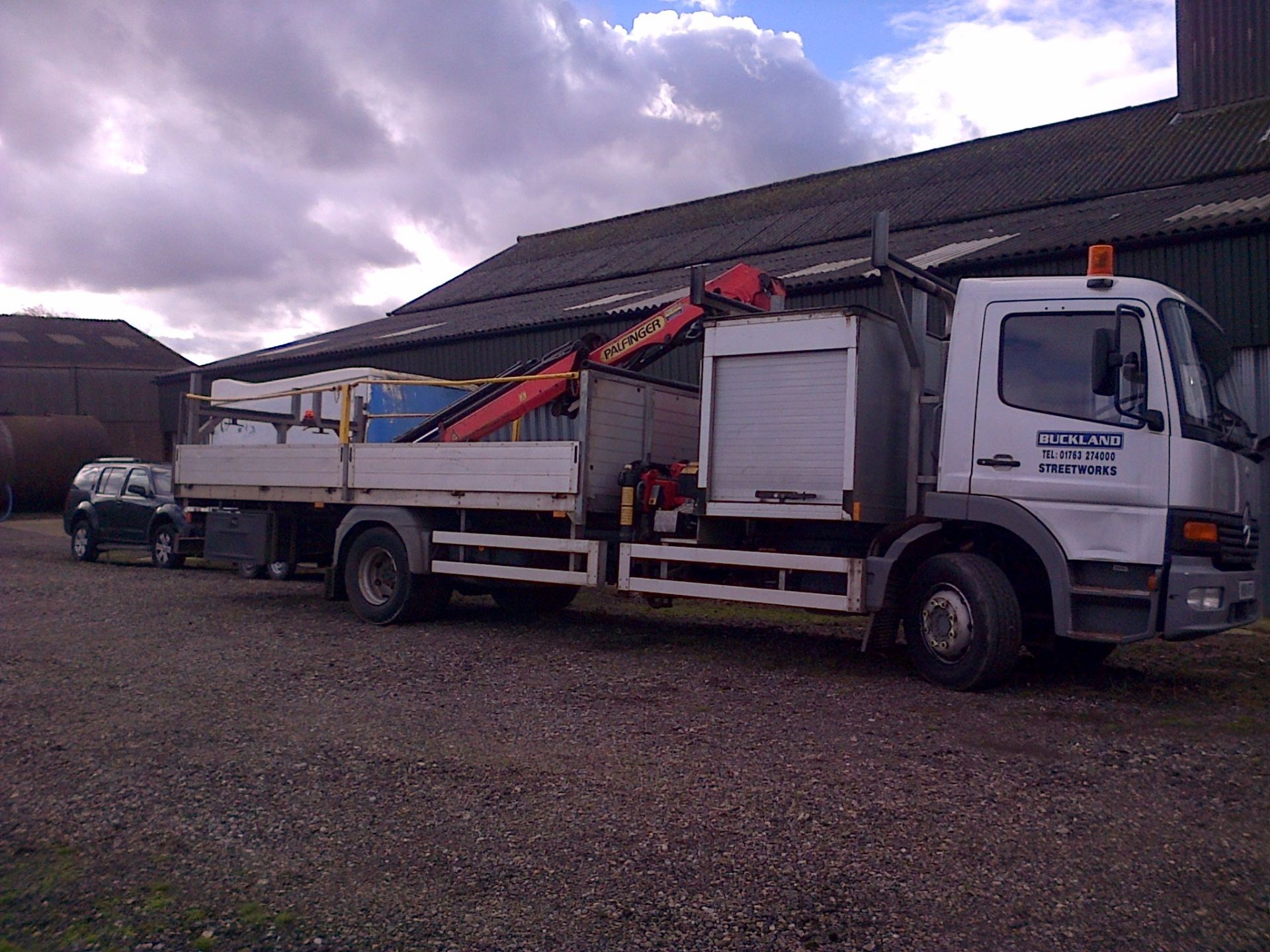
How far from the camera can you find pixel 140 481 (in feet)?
56.9

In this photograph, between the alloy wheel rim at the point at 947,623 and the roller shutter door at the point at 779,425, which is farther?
the roller shutter door at the point at 779,425

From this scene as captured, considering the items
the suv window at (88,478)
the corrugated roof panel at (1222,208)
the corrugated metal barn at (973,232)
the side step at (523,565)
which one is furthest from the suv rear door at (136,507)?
the corrugated roof panel at (1222,208)

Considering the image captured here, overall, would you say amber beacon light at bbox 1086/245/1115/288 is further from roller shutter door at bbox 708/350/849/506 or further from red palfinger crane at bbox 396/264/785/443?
red palfinger crane at bbox 396/264/785/443

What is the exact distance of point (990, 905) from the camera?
12.6 feet

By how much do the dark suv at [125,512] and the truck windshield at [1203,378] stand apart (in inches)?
533

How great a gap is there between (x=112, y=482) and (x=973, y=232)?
1464 centimetres

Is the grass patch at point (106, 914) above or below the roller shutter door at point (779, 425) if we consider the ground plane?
below

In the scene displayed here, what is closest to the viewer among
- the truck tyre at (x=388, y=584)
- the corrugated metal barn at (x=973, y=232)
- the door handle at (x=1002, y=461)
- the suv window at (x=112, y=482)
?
the door handle at (x=1002, y=461)

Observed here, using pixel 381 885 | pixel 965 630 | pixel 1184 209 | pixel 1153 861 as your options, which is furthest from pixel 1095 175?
pixel 381 885

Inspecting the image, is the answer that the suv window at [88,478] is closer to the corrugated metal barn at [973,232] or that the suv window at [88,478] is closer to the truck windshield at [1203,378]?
the corrugated metal barn at [973,232]

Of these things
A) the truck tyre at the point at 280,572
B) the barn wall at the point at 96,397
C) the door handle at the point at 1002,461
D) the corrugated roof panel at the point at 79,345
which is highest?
the corrugated roof panel at the point at 79,345

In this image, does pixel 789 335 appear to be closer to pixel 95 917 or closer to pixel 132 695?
pixel 132 695

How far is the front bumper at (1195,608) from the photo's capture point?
6.65 m

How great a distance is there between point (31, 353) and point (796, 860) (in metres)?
47.2
